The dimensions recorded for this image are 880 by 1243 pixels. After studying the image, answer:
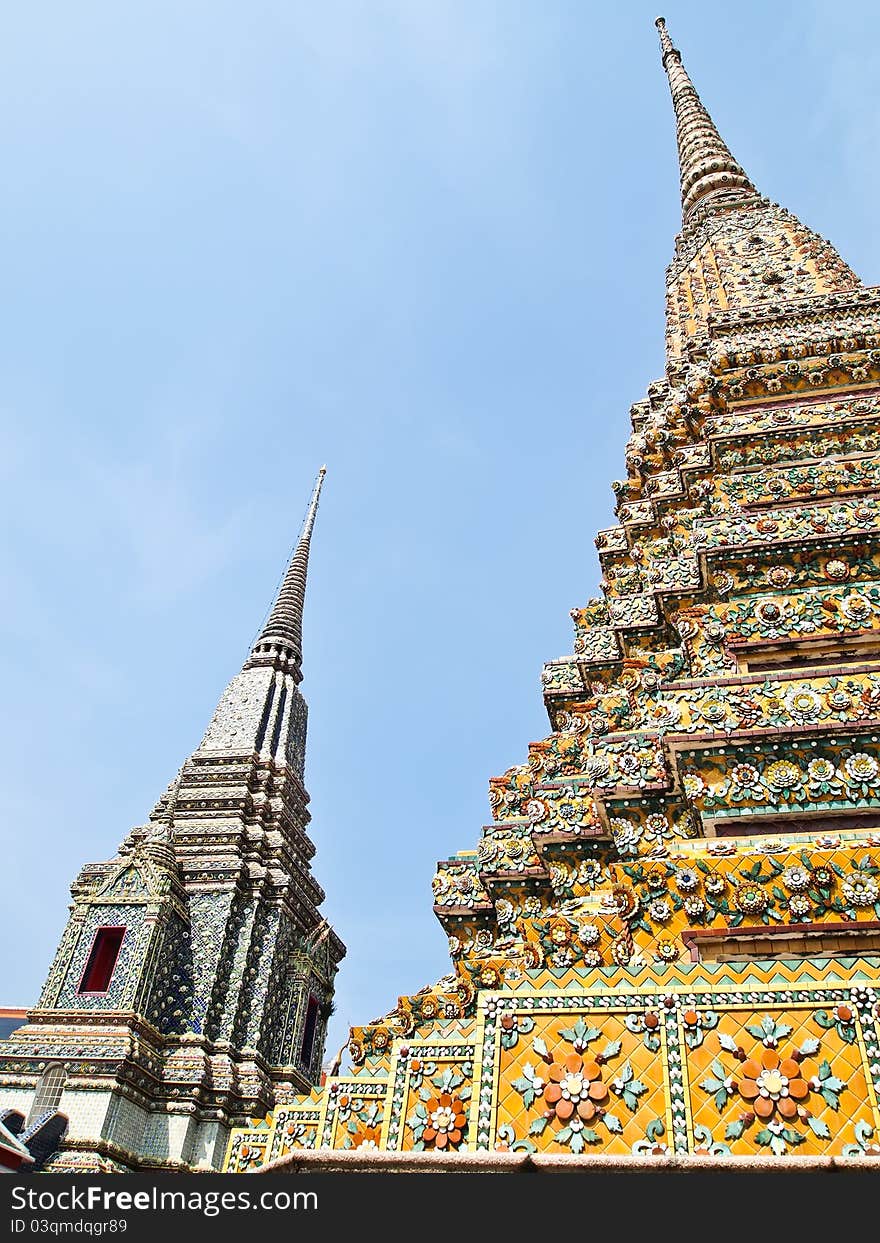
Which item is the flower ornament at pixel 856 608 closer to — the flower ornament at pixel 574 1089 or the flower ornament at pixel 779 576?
the flower ornament at pixel 779 576

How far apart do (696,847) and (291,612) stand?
2603 cm

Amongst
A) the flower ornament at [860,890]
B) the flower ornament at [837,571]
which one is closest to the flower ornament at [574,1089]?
the flower ornament at [860,890]

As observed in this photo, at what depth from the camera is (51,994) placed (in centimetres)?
1898

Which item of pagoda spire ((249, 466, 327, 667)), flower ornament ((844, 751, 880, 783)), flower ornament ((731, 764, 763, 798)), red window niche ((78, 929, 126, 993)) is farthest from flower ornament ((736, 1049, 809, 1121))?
pagoda spire ((249, 466, 327, 667))

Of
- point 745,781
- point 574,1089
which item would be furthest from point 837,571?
point 574,1089

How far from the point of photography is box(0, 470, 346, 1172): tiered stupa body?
1731cm

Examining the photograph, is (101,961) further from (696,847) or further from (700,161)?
(700,161)

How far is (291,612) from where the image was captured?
104 ft

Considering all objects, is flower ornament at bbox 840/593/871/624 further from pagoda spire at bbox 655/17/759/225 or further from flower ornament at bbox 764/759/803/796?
pagoda spire at bbox 655/17/759/225

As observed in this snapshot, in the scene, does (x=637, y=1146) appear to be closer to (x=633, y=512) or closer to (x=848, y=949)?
(x=848, y=949)

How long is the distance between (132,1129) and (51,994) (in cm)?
319

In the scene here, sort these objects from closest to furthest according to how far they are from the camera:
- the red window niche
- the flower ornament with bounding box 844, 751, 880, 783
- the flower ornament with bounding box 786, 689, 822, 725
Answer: the flower ornament with bounding box 844, 751, 880, 783 < the flower ornament with bounding box 786, 689, 822, 725 < the red window niche

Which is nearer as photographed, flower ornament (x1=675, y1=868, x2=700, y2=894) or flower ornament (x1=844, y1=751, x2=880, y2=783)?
flower ornament (x1=675, y1=868, x2=700, y2=894)

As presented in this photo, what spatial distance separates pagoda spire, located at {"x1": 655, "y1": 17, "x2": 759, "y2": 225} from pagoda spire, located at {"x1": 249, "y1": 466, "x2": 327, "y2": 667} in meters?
15.9
